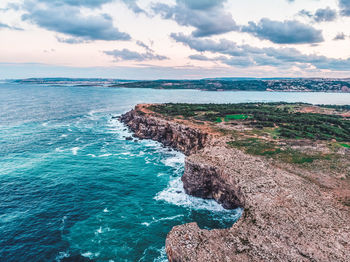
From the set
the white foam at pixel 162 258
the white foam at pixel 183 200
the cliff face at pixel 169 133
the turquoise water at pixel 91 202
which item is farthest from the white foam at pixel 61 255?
the cliff face at pixel 169 133

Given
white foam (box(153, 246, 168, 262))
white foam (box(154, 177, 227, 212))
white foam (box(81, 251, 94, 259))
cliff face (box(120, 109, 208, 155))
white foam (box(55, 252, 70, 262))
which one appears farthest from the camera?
cliff face (box(120, 109, 208, 155))

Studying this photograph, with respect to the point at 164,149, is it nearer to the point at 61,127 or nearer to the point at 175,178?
the point at 175,178

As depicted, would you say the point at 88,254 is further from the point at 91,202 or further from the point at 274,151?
the point at 274,151

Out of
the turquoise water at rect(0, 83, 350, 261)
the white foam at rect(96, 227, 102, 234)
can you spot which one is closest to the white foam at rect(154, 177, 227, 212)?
the turquoise water at rect(0, 83, 350, 261)

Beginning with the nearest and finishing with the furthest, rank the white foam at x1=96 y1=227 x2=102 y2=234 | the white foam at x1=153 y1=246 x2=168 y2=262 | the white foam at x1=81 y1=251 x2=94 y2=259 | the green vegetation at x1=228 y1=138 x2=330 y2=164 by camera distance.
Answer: the white foam at x1=153 y1=246 x2=168 y2=262 < the white foam at x1=81 y1=251 x2=94 y2=259 < the white foam at x1=96 y1=227 x2=102 y2=234 < the green vegetation at x1=228 y1=138 x2=330 y2=164

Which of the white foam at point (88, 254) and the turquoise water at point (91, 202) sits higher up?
the turquoise water at point (91, 202)

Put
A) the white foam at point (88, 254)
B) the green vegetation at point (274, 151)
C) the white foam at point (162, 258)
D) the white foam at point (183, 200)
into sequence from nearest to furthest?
1. the white foam at point (162, 258)
2. the white foam at point (88, 254)
3. the white foam at point (183, 200)
4. the green vegetation at point (274, 151)

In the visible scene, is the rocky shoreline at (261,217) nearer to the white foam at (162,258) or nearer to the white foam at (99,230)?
the white foam at (162,258)

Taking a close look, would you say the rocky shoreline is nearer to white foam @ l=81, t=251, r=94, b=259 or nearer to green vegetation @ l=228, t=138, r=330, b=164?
green vegetation @ l=228, t=138, r=330, b=164

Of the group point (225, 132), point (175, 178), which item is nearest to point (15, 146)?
point (175, 178)
